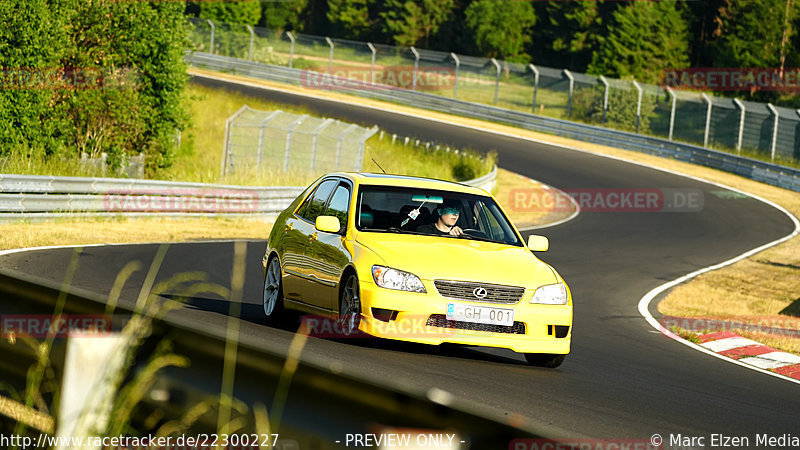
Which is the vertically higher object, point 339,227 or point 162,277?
point 339,227

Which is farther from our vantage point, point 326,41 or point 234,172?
point 326,41

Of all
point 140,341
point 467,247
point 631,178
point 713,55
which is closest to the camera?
point 140,341

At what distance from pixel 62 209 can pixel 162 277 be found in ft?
21.9

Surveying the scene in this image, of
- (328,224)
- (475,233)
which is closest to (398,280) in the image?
(328,224)

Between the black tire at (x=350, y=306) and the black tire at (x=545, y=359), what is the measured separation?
1.58m

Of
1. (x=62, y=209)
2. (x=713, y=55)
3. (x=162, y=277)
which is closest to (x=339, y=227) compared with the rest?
(x=162, y=277)

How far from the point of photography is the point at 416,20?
9606 cm

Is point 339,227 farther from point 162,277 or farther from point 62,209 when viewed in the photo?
point 62,209

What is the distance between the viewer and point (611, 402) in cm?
798

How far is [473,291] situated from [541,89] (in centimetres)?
4401

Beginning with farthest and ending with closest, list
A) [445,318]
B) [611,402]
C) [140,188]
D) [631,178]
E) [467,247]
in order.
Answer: [631,178], [140,188], [467,247], [445,318], [611,402]

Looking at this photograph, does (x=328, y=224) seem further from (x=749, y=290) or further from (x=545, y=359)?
(x=749, y=290)

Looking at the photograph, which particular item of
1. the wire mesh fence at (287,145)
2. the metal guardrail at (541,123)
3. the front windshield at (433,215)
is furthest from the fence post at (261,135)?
the front windshield at (433,215)

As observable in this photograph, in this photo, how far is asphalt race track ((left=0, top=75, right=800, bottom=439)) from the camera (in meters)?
7.65
